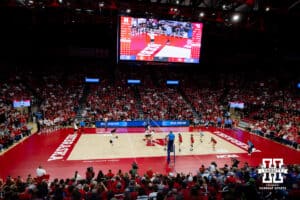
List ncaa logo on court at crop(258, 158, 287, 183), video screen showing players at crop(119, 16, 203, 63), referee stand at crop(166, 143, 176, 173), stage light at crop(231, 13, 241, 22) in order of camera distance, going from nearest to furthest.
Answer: ncaa logo on court at crop(258, 158, 287, 183) → referee stand at crop(166, 143, 176, 173) → stage light at crop(231, 13, 241, 22) → video screen showing players at crop(119, 16, 203, 63)

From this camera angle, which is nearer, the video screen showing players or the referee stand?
the referee stand

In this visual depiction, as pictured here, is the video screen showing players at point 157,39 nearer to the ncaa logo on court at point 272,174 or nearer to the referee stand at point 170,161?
the referee stand at point 170,161

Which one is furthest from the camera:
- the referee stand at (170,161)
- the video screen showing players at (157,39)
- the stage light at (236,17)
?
the video screen showing players at (157,39)

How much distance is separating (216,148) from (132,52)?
12.1 m

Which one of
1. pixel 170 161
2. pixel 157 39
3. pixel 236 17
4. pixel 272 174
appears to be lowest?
pixel 170 161

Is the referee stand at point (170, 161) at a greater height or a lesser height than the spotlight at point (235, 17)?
lesser

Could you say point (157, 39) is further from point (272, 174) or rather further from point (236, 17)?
point (272, 174)

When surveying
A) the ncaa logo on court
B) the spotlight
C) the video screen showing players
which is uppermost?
the spotlight

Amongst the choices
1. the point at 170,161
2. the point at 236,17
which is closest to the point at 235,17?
the point at 236,17

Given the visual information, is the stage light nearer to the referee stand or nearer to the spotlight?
the spotlight

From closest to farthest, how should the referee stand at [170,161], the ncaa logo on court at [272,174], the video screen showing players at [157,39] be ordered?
the ncaa logo on court at [272,174], the referee stand at [170,161], the video screen showing players at [157,39]

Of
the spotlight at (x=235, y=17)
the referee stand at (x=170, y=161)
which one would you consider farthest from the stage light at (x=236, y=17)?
the referee stand at (x=170, y=161)

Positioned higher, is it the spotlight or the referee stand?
the spotlight

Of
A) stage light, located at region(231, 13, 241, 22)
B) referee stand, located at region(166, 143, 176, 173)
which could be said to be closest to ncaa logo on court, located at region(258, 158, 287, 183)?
referee stand, located at region(166, 143, 176, 173)
